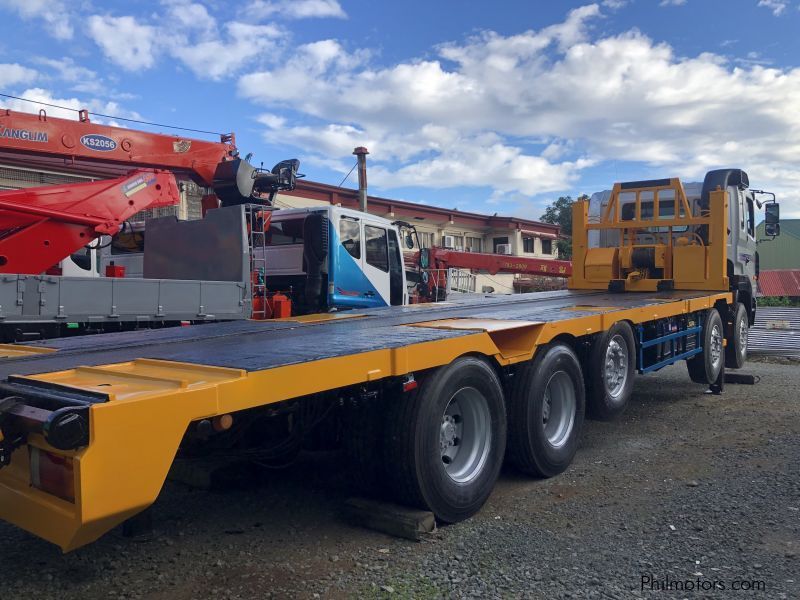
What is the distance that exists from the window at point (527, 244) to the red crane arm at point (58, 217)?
30.7m

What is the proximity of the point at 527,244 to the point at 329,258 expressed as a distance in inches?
1189

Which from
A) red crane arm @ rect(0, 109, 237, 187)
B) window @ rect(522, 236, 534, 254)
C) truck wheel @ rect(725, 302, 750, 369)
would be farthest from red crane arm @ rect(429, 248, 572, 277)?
window @ rect(522, 236, 534, 254)

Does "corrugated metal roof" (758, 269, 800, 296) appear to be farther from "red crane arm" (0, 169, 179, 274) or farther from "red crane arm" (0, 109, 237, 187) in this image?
→ "red crane arm" (0, 169, 179, 274)

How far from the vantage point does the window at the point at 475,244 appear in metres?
34.9

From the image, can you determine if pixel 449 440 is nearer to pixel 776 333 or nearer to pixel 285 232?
pixel 285 232

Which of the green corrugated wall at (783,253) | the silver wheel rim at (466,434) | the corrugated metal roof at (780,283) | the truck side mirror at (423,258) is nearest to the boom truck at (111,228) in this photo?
the truck side mirror at (423,258)

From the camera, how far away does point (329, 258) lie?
9.01 meters

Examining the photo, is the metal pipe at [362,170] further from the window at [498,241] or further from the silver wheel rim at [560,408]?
the window at [498,241]

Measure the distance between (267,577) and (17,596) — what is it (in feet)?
3.90

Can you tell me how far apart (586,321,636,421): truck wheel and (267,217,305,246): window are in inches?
184

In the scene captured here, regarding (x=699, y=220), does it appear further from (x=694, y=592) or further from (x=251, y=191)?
(x=694, y=592)

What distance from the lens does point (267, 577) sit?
350 centimetres

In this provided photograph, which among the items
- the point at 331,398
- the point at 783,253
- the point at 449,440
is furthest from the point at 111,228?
the point at 783,253

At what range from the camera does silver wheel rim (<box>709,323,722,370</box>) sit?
939 centimetres
